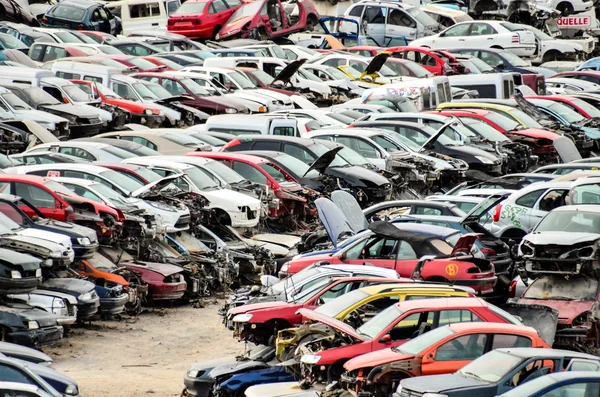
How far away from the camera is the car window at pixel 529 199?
74.1 ft

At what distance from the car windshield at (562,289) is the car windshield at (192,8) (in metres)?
29.8

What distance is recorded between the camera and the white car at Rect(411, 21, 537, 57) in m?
46.8

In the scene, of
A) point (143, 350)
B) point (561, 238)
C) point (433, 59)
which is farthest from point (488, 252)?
point (433, 59)

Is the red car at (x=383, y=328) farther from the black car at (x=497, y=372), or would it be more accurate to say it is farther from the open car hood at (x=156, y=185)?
the open car hood at (x=156, y=185)

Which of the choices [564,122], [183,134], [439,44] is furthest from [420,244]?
[439,44]

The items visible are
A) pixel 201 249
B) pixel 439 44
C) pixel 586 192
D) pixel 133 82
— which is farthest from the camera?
pixel 439 44

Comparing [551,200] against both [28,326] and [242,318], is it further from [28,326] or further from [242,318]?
[28,326]

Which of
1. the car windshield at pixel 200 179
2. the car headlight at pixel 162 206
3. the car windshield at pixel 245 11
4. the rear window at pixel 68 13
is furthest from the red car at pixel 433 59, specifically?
the car headlight at pixel 162 206

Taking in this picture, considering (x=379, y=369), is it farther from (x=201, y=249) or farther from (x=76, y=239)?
(x=201, y=249)

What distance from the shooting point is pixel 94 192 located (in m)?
22.2

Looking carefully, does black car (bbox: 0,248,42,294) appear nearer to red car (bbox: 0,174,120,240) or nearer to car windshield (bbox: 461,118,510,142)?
red car (bbox: 0,174,120,240)

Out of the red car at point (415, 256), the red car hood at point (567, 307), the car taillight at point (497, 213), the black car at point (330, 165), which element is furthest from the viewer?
the black car at point (330, 165)

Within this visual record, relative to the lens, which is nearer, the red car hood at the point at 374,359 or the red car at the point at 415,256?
the red car hood at the point at 374,359

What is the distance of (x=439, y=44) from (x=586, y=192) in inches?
1033
